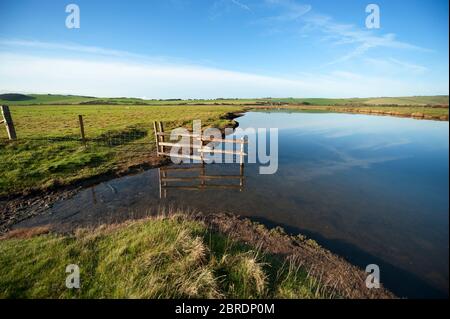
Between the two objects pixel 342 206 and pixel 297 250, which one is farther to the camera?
pixel 342 206

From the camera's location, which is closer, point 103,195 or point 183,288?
point 183,288

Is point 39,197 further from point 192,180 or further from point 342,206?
point 342,206

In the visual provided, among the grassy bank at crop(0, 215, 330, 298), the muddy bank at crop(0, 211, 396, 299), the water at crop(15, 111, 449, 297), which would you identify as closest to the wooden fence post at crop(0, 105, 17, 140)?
the water at crop(15, 111, 449, 297)

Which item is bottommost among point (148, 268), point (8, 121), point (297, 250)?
point (297, 250)

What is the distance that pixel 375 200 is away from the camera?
10680mm

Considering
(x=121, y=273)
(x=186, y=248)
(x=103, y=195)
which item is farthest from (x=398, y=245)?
(x=103, y=195)

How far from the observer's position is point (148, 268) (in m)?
4.71

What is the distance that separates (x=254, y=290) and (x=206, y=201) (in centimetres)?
619

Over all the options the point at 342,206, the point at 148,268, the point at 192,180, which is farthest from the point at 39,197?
the point at 342,206

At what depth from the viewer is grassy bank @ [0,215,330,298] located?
14.0ft

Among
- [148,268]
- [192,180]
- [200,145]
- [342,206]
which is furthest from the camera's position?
[200,145]

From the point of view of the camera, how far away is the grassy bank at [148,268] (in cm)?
426

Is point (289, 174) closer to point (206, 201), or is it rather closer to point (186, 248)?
point (206, 201)
